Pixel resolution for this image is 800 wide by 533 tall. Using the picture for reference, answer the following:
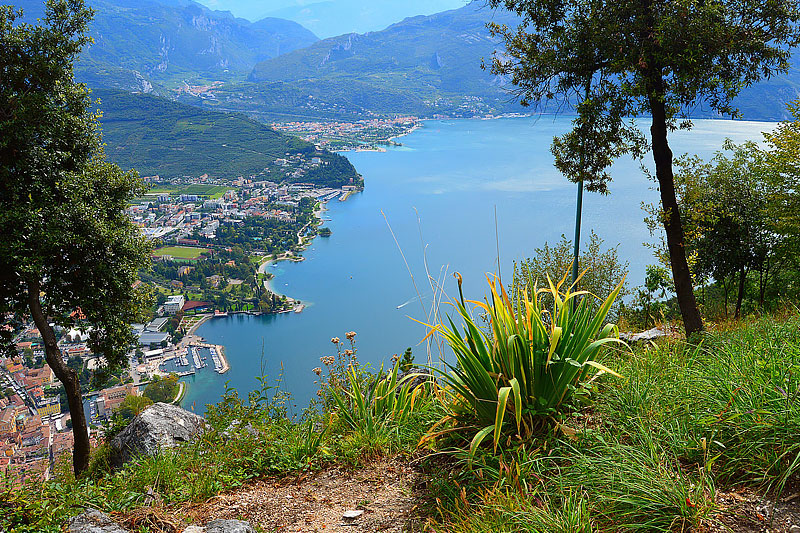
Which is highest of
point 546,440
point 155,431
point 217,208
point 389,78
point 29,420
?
point 389,78

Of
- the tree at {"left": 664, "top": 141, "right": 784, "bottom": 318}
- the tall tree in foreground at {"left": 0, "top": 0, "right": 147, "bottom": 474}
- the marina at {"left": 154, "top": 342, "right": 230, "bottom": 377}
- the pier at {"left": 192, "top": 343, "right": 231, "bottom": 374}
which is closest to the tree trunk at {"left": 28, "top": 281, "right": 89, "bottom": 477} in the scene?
the tall tree in foreground at {"left": 0, "top": 0, "right": 147, "bottom": 474}

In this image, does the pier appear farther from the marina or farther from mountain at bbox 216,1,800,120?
mountain at bbox 216,1,800,120

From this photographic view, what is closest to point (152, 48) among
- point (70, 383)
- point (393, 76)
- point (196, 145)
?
point (393, 76)

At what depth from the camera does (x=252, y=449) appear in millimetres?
2867

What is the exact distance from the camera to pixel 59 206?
5.86 meters

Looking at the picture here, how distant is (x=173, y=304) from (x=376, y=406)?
29656 millimetres

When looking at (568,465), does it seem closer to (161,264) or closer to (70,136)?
(70,136)

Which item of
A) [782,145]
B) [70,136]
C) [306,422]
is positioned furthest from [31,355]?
[782,145]

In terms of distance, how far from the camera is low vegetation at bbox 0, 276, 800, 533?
71.2 inches

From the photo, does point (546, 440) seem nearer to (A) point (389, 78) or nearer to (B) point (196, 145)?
(B) point (196, 145)

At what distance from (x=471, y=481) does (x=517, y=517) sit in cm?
49

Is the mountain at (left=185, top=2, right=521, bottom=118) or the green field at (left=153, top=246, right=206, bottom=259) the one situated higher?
the mountain at (left=185, top=2, right=521, bottom=118)

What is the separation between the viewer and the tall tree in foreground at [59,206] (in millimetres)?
5691

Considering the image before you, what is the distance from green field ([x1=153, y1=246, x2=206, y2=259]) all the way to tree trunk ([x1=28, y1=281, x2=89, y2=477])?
1377 inches
